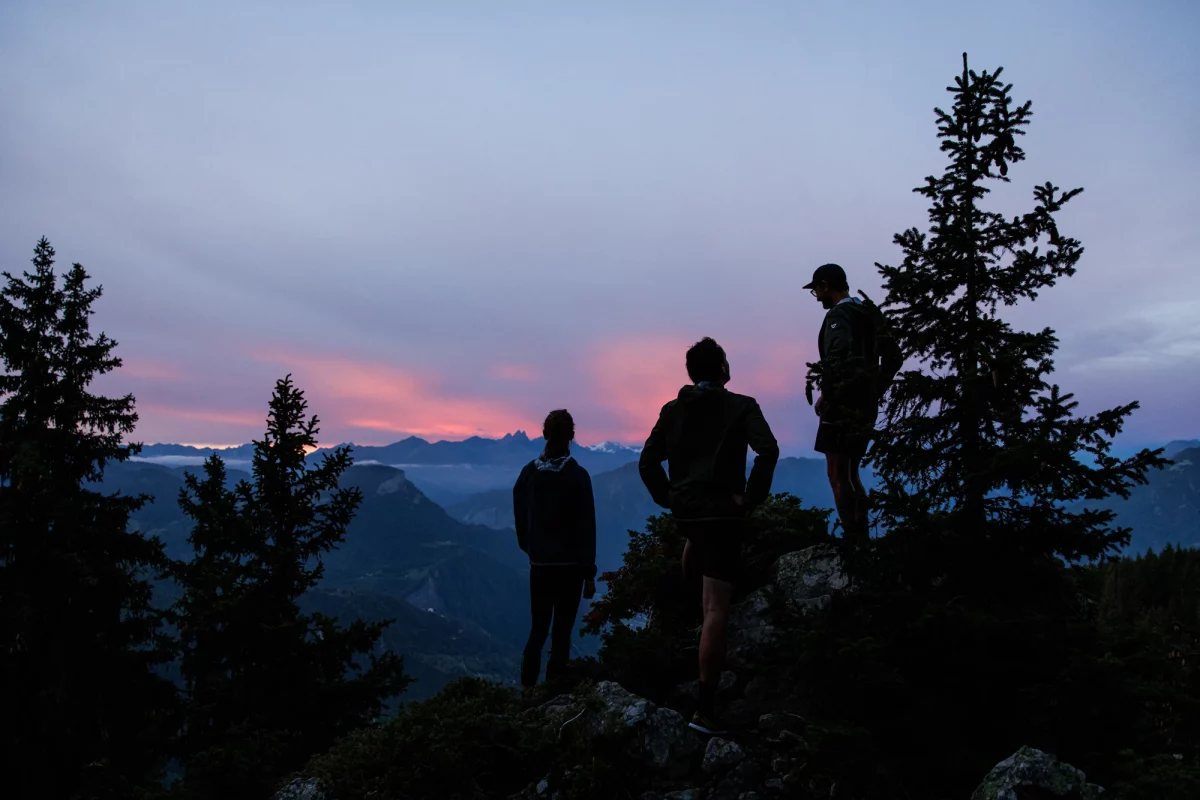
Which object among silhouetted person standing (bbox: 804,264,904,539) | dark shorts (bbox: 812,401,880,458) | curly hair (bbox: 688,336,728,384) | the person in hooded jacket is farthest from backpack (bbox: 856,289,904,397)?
the person in hooded jacket

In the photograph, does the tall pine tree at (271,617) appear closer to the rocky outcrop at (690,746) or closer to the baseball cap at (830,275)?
the rocky outcrop at (690,746)

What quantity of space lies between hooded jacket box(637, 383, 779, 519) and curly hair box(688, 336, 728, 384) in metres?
0.14

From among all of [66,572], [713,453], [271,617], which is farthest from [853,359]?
[66,572]

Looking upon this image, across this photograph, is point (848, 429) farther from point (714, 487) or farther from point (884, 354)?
point (714, 487)

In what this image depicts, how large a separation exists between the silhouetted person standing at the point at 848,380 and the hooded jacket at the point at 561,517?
2.72 meters

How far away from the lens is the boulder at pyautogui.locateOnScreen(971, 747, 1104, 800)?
3.85 meters

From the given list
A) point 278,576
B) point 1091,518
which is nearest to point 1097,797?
point 1091,518

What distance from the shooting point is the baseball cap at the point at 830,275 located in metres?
7.13

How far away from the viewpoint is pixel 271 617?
1473 centimetres

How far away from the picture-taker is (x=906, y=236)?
5.54 m

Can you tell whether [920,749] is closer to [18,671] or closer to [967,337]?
[967,337]

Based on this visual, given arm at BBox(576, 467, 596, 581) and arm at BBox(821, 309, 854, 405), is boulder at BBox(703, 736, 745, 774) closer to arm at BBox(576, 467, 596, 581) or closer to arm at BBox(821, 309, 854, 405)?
arm at BBox(576, 467, 596, 581)

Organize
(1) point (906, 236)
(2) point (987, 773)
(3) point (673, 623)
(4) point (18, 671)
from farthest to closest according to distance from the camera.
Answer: (4) point (18, 671)
(3) point (673, 623)
(1) point (906, 236)
(2) point (987, 773)

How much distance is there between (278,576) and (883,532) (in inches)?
544
